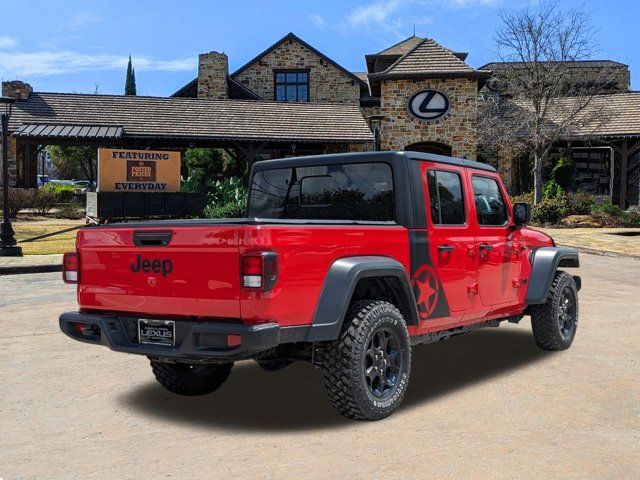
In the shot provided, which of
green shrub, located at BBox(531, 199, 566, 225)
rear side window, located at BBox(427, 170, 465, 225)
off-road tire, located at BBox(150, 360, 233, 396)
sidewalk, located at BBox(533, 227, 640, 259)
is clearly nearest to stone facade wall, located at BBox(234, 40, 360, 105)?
green shrub, located at BBox(531, 199, 566, 225)

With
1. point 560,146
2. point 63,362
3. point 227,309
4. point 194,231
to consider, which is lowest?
point 63,362

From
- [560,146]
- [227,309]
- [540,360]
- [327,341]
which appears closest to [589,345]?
[540,360]

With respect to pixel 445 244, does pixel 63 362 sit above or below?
below

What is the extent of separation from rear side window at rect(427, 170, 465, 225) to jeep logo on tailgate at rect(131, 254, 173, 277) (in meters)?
2.09

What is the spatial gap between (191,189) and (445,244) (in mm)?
22117

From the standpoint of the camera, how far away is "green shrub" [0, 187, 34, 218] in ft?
91.1

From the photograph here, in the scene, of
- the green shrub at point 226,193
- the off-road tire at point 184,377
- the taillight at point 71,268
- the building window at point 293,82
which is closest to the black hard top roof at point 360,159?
the off-road tire at point 184,377

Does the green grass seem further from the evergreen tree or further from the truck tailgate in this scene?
the evergreen tree

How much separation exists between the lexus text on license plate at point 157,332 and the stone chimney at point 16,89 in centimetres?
3316

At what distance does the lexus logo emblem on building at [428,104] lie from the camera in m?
32.1

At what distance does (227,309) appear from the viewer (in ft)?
13.3

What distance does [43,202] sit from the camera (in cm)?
2995

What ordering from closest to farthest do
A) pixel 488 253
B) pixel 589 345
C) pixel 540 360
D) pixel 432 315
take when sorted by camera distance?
pixel 432 315, pixel 488 253, pixel 540 360, pixel 589 345

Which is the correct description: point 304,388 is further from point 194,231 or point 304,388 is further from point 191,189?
point 191,189
